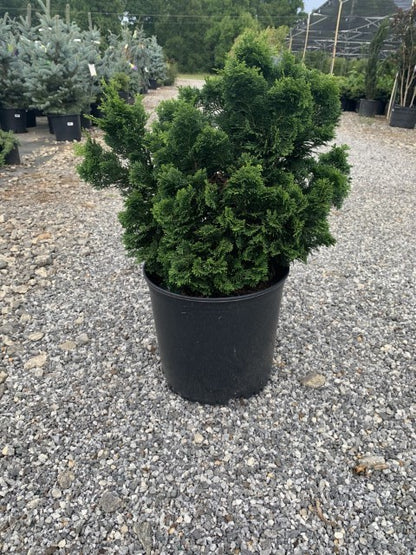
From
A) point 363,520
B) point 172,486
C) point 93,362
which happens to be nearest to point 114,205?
point 93,362

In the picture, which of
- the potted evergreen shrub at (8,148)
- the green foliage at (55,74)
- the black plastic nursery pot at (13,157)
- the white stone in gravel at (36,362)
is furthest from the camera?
the green foliage at (55,74)

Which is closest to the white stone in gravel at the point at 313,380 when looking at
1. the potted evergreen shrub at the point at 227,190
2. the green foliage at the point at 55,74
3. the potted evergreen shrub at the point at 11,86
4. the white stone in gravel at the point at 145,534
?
the potted evergreen shrub at the point at 227,190

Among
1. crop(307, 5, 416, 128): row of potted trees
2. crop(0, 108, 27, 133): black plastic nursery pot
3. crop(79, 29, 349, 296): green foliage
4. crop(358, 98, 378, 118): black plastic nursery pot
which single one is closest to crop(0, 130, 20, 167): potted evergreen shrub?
crop(0, 108, 27, 133): black plastic nursery pot

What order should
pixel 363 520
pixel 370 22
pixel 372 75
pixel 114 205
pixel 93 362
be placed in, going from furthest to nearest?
pixel 370 22 < pixel 372 75 < pixel 114 205 < pixel 93 362 < pixel 363 520

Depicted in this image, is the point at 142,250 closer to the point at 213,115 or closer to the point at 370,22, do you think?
the point at 213,115

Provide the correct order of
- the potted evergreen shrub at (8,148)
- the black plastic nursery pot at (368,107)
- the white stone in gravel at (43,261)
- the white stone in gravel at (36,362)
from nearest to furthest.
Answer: the white stone in gravel at (36,362)
the white stone in gravel at (43,261)
the potted evergreen shrub at (8,148)
the black plastic nursery pot at (368,107)

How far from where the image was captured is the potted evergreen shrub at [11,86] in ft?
28.7

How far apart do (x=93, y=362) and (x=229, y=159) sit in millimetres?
1584

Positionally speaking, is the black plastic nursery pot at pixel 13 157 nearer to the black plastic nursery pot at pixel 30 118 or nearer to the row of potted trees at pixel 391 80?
the black plastic nursery pot at pixel 30 118

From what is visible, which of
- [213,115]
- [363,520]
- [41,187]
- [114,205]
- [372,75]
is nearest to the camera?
[363,520]

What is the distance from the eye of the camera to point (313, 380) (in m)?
2.55

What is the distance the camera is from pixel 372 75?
39.4 feet

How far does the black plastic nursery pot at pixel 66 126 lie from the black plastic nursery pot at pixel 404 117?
27.0ft

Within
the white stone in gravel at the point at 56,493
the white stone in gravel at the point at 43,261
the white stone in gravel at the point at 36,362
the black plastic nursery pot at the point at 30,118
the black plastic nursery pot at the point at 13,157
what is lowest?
the white stone in gravel at the point at 56,493
